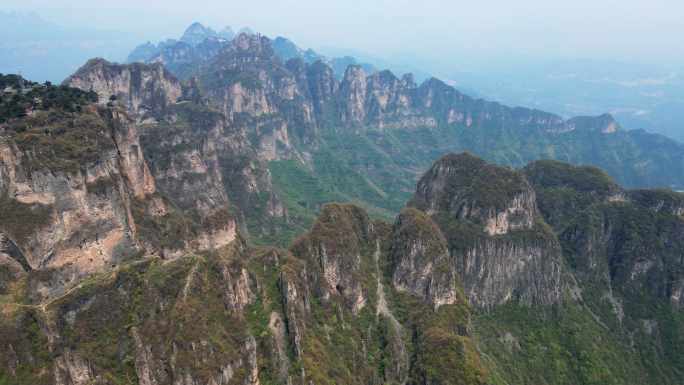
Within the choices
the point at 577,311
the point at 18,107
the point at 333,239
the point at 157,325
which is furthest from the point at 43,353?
the point at 577,311

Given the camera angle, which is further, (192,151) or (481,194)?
(192,151)

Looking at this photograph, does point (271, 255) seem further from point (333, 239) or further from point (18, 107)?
point (18, 107)

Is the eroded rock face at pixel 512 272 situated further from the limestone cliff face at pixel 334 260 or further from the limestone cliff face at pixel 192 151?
the limestone cliff face at pixel 192 151

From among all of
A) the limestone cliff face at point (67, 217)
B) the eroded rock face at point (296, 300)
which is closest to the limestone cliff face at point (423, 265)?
the eroded rock face at point (296, 300)

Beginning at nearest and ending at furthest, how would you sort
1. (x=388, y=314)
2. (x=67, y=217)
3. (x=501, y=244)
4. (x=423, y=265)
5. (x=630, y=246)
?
1. (x=67, y=217)
2. (x=388, y=314)
3. (x=423, y=265)
4. (x=501, y=244)
5. (x=630, y=246)

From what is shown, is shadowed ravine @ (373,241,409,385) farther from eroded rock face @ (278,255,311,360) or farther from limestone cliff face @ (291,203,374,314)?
eroded rock face @ (278,255,311,360)

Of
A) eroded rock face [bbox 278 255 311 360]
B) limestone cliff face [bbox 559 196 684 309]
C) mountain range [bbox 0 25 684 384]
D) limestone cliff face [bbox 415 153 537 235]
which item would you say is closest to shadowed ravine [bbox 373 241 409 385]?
mountain range [bbox 0 25 684 384]

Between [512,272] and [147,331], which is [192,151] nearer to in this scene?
[147,331]

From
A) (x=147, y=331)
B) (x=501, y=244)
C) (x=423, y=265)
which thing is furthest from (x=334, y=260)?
(x=501, y=244)
